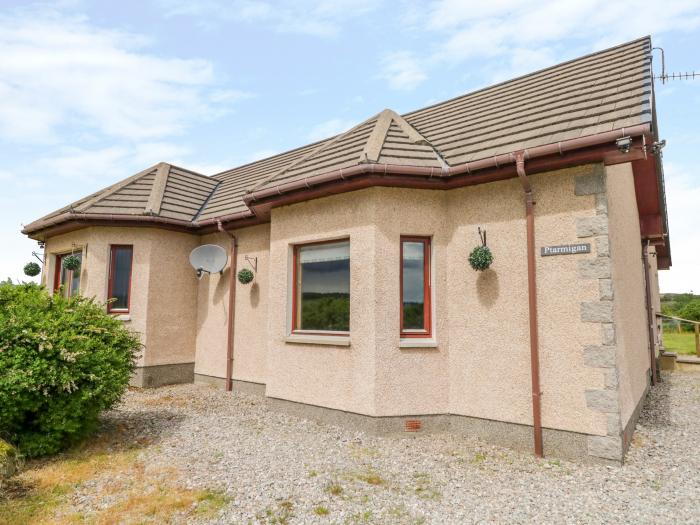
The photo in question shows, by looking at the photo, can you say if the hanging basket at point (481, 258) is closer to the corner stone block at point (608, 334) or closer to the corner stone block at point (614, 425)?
the corner stone block at point (608, 334)

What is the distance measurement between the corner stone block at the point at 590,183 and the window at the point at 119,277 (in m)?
9.46

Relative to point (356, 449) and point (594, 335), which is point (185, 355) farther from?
point (594, 335)

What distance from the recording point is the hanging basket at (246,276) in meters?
9.12

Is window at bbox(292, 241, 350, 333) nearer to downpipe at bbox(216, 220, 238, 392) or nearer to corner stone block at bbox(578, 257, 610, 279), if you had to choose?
downpipe at bbox(216, 220, 238, 392)

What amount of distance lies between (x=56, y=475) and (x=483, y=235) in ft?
20.3

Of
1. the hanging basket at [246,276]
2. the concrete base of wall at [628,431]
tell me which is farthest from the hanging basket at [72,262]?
the concrete base of wall at [628,431]

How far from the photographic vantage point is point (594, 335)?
518 cm

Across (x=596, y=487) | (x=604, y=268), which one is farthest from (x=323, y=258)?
(x=596, y=487)

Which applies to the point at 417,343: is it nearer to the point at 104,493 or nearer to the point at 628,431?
the point at 628,431

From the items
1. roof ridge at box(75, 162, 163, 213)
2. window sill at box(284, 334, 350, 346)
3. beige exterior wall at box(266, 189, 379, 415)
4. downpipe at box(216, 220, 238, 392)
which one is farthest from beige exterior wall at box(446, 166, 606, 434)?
roof ridge at box(75, 162, 163, 213)

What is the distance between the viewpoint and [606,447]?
4977 millimetres

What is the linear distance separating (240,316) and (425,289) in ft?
15.6

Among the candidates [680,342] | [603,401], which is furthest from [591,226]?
[680,342]

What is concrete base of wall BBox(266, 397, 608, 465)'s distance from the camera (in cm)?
520
